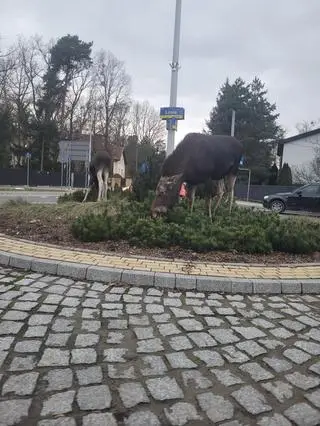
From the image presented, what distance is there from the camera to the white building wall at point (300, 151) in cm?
4716

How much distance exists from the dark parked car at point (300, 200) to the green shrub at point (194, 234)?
13.2 meters

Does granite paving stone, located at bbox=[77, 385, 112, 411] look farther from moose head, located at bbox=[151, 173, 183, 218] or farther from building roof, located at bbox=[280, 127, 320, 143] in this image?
building roof, located at bbox=[280, 127, 320, 143]

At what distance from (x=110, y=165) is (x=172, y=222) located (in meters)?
5.99

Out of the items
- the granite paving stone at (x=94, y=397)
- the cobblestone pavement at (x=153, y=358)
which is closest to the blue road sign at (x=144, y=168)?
the cobblestone pavement at (x=153, y=358)

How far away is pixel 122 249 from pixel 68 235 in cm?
148

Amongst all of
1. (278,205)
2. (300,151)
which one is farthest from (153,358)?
(300,151)

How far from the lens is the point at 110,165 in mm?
14156

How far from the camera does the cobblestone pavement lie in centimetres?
282

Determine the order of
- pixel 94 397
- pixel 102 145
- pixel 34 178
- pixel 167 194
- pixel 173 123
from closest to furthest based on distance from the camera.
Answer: pixel 94 397, pixel 167 194, pixel 173 123, pixel 34 178, pixel 102 145

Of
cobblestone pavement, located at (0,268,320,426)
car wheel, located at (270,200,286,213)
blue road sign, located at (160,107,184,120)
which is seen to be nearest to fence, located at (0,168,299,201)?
car wheel, located at (270,200,286,213)

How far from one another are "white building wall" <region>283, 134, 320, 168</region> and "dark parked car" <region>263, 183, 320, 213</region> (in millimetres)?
25756

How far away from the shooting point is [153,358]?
357 cm

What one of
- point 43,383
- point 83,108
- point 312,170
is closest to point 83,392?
point 43,383

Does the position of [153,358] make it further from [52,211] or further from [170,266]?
[52,211]
